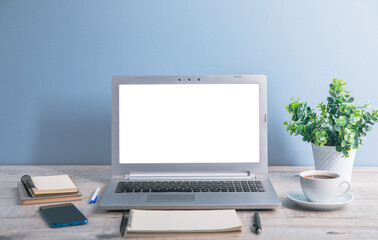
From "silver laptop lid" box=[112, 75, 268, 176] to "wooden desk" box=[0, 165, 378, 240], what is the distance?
0.43 ft

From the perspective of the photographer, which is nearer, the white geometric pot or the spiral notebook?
the spiral notebook

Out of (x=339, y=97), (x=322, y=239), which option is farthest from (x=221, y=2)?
(x=322, y=239)

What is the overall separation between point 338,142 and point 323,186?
283 mm

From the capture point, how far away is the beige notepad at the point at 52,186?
3.48 ft

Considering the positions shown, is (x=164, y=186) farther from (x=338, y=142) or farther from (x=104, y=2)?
(x=104, y=2)

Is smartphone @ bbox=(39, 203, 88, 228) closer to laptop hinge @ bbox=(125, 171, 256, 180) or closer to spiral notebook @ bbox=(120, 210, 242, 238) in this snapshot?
spiral notebook @ bbox=(120, 210, 242, 238)

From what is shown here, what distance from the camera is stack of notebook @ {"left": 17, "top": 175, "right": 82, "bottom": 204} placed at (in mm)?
1051

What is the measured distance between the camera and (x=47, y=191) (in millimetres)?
1063

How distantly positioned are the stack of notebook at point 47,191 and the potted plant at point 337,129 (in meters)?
0.68

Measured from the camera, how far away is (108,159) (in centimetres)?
149

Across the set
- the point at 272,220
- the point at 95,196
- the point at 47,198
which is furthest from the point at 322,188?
the point at 47,198

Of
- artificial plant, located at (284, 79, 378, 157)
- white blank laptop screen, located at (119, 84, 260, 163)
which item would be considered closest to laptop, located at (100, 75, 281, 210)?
white blank laptop screen, located at (119, 84, 260, 163)

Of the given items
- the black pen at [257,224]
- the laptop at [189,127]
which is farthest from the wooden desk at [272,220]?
the laptop at [189,127]

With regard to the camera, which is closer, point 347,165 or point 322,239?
point 322,239
